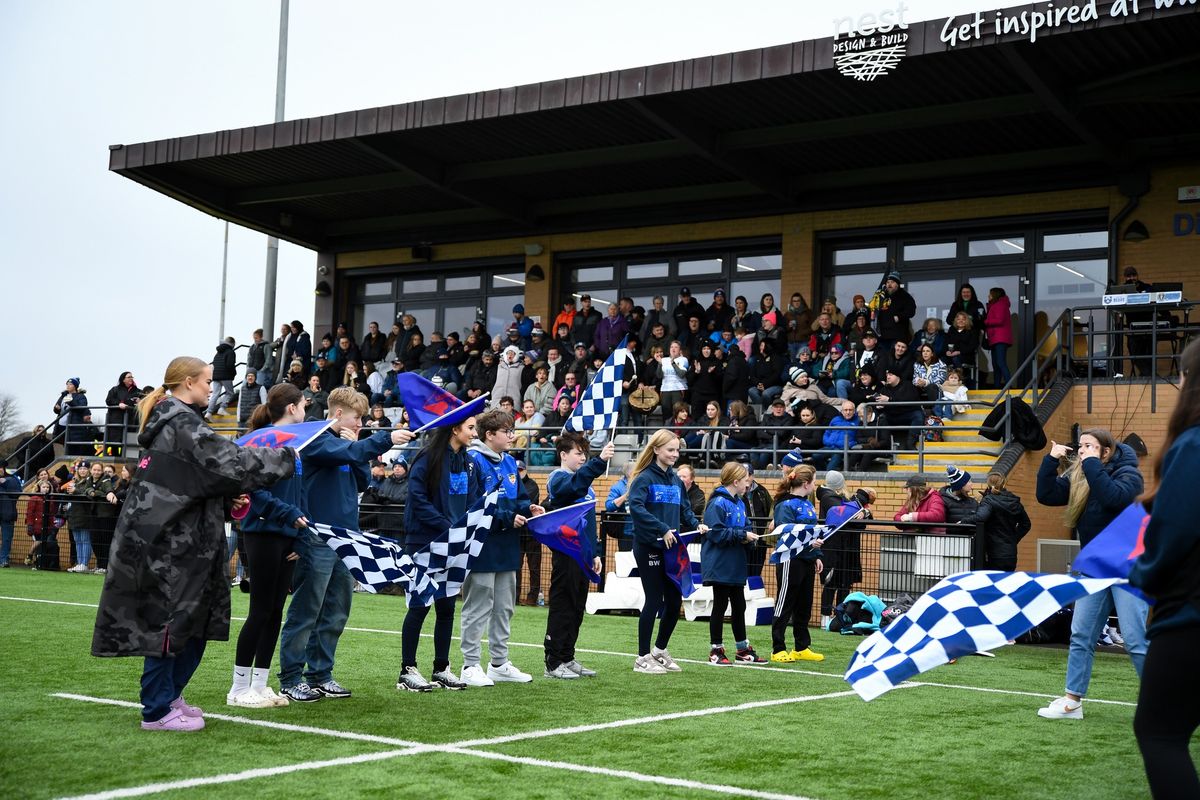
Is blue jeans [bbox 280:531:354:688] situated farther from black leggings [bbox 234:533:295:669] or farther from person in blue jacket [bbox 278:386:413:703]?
black leggings [bbox 234:533:295:669]

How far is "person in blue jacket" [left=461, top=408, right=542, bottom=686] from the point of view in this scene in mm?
8367

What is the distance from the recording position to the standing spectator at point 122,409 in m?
24.5

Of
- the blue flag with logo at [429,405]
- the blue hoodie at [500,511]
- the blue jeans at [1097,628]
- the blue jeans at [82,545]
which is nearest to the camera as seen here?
the blue jeans at [1097,628]

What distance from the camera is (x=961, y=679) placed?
9.70 m

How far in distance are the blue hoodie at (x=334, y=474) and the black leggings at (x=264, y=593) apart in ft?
1.67

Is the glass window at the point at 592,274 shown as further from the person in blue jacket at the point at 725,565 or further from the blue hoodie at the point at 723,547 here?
the blue hoodie at the point at 723,547

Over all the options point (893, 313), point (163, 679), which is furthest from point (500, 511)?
point (893, 313)

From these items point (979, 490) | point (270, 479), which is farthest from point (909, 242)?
point (270, 479)

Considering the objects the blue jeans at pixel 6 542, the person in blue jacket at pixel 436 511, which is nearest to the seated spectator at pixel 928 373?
the person in blue jacket at pixel 436 511

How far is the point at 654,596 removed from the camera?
9.48 meters

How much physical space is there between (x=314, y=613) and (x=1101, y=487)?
4.69 meters

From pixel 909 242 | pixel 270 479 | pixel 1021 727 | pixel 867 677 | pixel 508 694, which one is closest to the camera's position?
pixel 867 677

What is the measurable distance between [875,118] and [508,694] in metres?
13.5

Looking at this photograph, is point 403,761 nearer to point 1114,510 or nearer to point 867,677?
point 867,677
